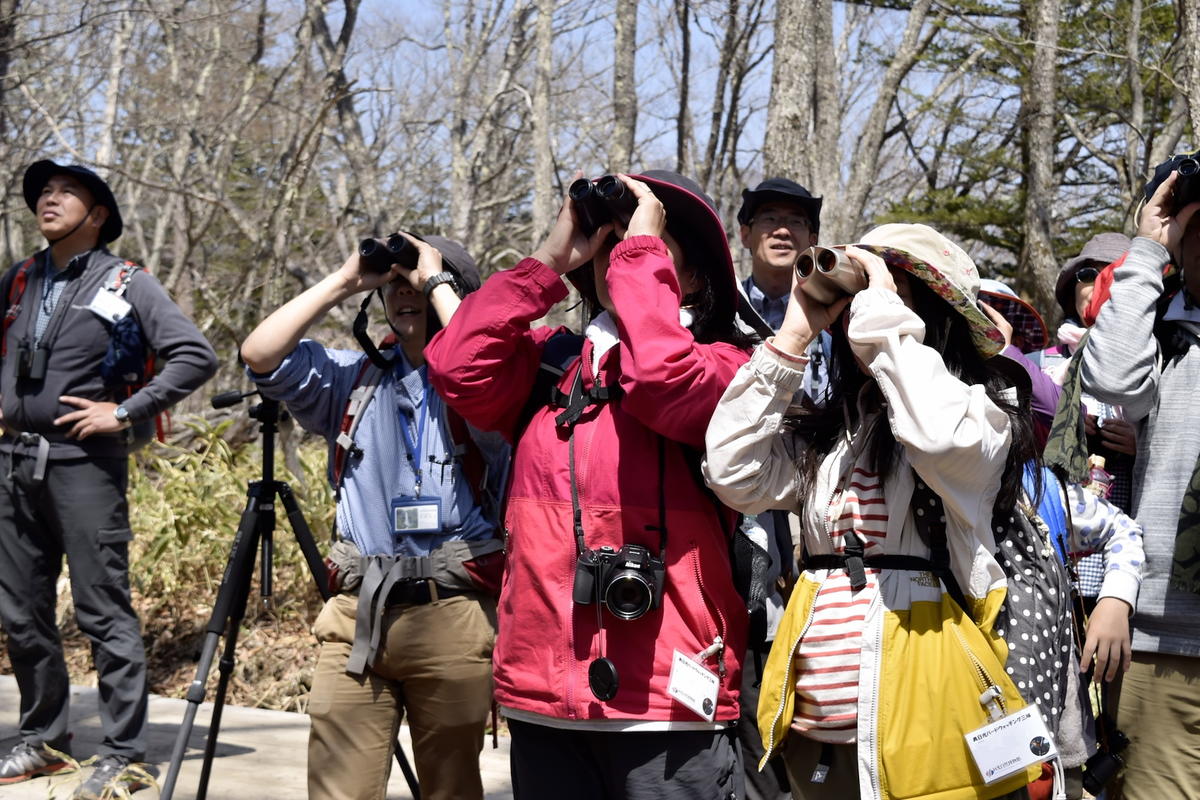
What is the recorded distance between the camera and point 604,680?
2.35 metres

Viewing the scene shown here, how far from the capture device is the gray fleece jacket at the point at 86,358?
4.70 metres

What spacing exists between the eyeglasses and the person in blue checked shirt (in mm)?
1349

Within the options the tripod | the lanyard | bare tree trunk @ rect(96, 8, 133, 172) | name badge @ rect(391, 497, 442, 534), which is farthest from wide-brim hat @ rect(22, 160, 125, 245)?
bare tree trunk @ rect(96, 8, 133, 172)

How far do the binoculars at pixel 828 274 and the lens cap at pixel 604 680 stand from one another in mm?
791

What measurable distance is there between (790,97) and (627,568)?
4671 millimetres

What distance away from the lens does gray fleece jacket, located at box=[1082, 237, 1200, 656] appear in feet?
9.11

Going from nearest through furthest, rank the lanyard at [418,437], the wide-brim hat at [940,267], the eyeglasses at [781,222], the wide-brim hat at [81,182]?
the wide-brim hat at [940,267] < the lanyard at [418,437] < the eyeglasses at [781,222] < the wide-brim hat at [81,182]

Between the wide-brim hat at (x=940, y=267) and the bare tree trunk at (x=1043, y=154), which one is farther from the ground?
the bare tree trunk at (x=1043, y=154)

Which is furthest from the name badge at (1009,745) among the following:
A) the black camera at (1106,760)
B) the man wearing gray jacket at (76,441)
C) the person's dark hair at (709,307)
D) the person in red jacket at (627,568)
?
the man wearing gray jacket at (76,441)

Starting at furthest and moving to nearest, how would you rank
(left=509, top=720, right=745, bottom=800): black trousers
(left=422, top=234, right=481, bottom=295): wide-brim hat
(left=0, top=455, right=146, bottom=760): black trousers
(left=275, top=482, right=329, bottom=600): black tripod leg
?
(left=0, top=455, right=146, bottom=760): black trousers, (left=275, top=482, right=329, bottom=600): black tripod leg, (left=422, top=234, right=481, bottom=295): wide-brim hat, (left=509, top=720, right=745, bottom=800): black trousers

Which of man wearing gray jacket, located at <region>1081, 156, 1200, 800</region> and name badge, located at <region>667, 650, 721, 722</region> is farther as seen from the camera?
man wearing gray jacket, located at <region>1081, 156, 1200, 800</region>

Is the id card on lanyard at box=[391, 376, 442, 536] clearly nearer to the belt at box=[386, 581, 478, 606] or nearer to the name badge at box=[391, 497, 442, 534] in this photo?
the name badge at box=[391, 497, 442, 534]

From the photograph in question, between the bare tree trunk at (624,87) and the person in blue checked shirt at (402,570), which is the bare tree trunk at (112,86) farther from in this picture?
the person in blue checked shirt at (402,570)

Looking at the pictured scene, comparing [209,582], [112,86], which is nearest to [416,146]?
[112,86]
